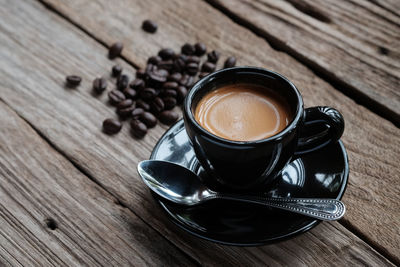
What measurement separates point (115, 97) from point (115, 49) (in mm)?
205

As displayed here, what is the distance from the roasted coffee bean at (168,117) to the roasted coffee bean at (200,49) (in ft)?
0.92

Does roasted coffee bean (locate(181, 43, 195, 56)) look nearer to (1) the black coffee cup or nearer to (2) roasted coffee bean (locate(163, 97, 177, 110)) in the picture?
(2) roasted coffee bean (locate(163, 97, 177, 110))

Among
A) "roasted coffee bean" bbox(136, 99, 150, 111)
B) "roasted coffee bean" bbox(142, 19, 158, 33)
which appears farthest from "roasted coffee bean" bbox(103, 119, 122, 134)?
"roasted coffee bean" bbox(142, 19, 158, 33)

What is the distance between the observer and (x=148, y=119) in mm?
1380

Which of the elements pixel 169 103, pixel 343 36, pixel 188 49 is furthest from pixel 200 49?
pixel 343 36

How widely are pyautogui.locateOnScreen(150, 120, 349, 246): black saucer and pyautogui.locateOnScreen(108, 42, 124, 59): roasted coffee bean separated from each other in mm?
508

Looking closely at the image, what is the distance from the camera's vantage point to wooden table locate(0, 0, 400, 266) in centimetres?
112

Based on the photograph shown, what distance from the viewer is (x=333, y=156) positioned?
113cm

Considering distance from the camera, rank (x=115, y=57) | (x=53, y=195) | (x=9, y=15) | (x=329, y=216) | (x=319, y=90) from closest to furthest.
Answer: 1. (x=329, y=216)
2. (x=53, y=195)
3. (x=319, y=90)
4. (x=115, y=57)
5. (x=9, y=15)

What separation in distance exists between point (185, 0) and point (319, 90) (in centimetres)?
64

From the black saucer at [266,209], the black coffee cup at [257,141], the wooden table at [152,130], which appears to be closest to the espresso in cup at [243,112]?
the black coffee cup at [257,141]

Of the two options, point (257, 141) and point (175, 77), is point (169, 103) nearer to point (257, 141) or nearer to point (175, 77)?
point (175, 77)

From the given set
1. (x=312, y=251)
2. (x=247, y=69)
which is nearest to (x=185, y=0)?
(x=247, y=69)

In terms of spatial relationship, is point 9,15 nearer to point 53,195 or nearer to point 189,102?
point 53,195
